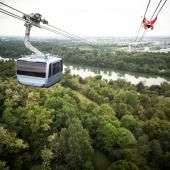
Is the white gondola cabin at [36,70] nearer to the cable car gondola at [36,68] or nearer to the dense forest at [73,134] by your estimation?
the cable car gondola at [36,68]

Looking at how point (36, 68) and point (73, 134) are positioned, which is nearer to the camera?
point (36, 68)

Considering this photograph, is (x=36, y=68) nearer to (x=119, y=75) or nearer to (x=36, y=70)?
(x=36, y=70)

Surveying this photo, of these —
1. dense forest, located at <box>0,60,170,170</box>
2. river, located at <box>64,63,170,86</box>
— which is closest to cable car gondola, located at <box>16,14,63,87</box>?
dense forest, located at <box>0,60,170,170</box>

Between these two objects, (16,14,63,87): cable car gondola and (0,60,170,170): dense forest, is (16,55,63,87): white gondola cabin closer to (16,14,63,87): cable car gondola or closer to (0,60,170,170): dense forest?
(16,14,63,87): cable car gondola

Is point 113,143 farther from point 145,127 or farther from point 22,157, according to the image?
point 22,157

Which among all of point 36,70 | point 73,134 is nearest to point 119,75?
point 73,134

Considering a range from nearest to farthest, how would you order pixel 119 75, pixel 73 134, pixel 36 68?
1. pixel 36 68
2. pixel 73 134
3. pixel 119 75
